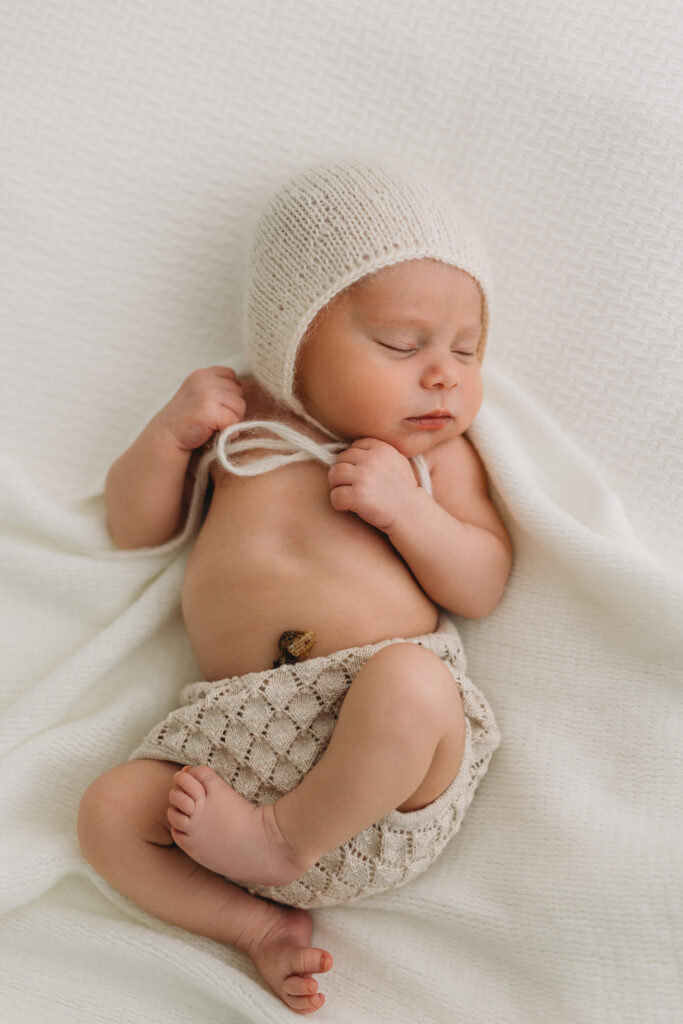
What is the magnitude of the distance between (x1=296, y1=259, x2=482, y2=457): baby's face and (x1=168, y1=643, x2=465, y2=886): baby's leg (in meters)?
0.38

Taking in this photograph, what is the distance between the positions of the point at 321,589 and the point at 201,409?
1.21ft

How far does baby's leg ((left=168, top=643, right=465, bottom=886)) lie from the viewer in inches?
50.1

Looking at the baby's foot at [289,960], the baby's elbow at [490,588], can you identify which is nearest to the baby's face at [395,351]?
the baby's elbow at [490,588]

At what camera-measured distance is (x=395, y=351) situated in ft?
4.79

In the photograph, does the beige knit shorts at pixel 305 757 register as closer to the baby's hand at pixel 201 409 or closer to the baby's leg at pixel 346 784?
the baby's leg at pixel 346 784

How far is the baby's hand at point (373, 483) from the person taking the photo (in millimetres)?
1447

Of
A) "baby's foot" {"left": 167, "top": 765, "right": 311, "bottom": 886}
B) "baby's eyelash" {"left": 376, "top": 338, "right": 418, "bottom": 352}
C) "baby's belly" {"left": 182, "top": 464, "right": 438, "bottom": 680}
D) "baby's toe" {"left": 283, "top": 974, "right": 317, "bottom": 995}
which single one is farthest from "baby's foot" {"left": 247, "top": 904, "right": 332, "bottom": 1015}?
"baby's eyelash" {"left": 376, "top": 338, "right": 418, "bottom": 352}

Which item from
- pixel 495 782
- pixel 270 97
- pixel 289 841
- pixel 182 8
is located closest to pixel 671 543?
pixel 495 782

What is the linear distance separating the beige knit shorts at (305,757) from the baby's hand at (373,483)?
21 centimetres

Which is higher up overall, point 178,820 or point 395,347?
point 395,347

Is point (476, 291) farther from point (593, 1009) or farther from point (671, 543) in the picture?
point (593, 1009)

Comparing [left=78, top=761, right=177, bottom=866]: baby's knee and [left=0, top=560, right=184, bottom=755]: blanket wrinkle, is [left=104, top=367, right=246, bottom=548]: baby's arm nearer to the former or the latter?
[left=0, top=560, right=184, bottom=755]: blanket wrinkle

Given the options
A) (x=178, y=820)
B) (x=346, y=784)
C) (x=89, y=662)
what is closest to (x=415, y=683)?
(x=346, y=784)

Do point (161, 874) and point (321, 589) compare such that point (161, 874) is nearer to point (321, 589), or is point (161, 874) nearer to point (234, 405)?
point (321, 589)
